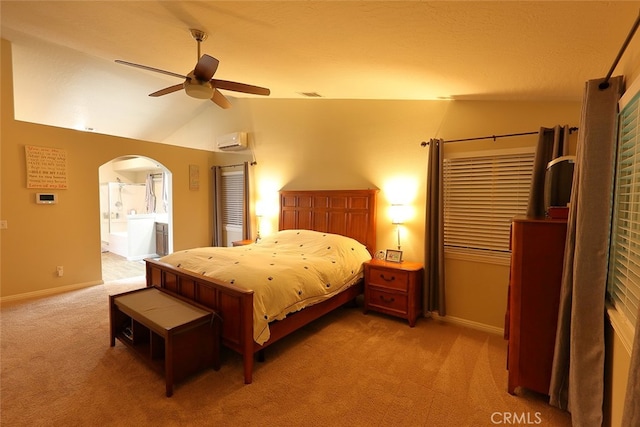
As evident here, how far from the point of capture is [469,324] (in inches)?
134

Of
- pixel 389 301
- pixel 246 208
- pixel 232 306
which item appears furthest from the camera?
pixel 246 208

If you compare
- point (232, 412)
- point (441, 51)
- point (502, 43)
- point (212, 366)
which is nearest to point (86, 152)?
point (212, 366)

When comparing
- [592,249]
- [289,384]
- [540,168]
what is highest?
[540,168]

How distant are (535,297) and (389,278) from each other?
5.25 ft

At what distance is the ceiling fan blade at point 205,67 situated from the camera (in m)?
2.37

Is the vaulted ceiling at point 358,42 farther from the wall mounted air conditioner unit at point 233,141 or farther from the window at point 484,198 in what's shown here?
the wall mounted air conditioner unit at point 233,141

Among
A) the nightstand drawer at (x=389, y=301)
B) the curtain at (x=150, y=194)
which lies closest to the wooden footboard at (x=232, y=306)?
the nightstand drawer at (x=389, y=301)

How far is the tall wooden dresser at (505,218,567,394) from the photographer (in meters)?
2.04

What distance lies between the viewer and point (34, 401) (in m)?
2.08

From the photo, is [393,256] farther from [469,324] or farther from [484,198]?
[484,198]

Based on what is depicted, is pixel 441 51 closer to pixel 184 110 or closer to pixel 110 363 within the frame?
pixel 110 363

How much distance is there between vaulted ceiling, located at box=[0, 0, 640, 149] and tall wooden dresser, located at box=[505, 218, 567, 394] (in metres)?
1.04

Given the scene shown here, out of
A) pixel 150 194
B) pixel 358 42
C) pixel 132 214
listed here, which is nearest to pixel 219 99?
pixel 358 42

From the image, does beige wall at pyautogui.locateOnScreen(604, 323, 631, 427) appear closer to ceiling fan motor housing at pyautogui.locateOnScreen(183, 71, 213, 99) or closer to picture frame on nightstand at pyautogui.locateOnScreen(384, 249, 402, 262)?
picture frame on nightstand at pyautogui.locateOnScreen(384, 249, 402, 262)
